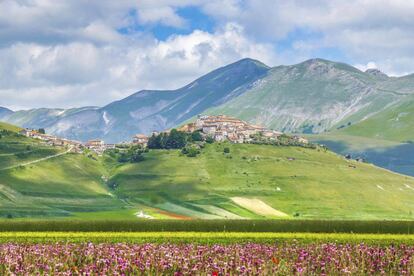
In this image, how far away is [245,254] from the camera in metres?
49.2

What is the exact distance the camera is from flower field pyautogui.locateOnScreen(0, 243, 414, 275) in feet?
137

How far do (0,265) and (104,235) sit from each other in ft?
107

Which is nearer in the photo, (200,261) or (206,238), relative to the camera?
(200,261)

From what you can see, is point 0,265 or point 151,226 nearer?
point 0,265

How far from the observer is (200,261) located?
45.2 m

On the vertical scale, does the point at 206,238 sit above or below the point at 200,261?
above

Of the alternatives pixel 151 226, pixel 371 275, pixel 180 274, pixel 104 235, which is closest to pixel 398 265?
pixel 371 275

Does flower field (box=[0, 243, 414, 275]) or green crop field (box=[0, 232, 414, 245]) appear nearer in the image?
flower field (box=[0, 243, 414, 275])

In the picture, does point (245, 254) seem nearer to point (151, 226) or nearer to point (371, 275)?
point (371, 275)

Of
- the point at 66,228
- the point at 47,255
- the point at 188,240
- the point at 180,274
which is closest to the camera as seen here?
the point at 180,274

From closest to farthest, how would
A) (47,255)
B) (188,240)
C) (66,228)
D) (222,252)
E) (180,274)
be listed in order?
1. (180,274)
2. (47,255)
3. (222,252)
4. (188,240)
5. (66,228)

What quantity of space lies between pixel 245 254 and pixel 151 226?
63230 millimetres

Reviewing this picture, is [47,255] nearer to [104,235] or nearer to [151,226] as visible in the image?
[104,235]

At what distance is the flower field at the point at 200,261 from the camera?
41.7 m
